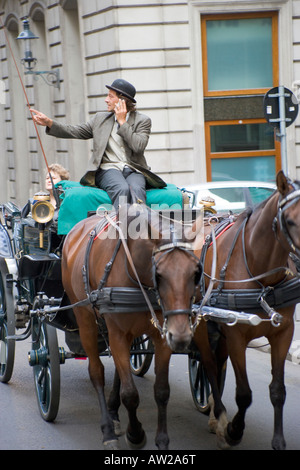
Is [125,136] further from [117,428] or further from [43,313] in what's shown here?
[117,428]

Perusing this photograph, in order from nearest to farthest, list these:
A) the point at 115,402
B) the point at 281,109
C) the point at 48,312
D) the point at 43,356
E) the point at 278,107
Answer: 1. the point at 115,402
2. the point at 48,312
3. the point at 43,356
4. the point at 281,109
5. the point at 278,107

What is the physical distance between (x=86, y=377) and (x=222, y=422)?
2478mm

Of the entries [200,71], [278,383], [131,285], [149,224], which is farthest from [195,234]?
[200,71]

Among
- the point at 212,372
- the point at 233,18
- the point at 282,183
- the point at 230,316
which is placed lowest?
the point at 212,372

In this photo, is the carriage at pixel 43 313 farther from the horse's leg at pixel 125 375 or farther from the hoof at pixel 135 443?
the hoof at pixel 135 443

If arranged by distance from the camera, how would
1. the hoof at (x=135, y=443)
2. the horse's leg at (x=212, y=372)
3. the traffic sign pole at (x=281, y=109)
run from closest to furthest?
the hoof at (x=135, y=443) → the horse's leg at (x=212, y=372) → the traffic sign pole at (x=281, y=109)

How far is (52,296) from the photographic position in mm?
7531

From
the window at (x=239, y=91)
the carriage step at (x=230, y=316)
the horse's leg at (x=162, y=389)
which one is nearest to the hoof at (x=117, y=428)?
the horse's leg at (x=162, y=389)

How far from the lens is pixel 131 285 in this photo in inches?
215

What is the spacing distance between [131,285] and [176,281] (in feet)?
2.44

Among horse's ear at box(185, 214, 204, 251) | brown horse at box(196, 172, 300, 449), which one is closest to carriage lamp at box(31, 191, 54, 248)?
brown horse at box(196, 172, 300, 449)

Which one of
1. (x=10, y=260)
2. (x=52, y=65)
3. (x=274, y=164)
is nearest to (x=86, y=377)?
(x=10, y=260)

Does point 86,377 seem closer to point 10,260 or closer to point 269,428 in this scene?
point 10,260

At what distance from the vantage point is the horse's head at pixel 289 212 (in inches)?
194
